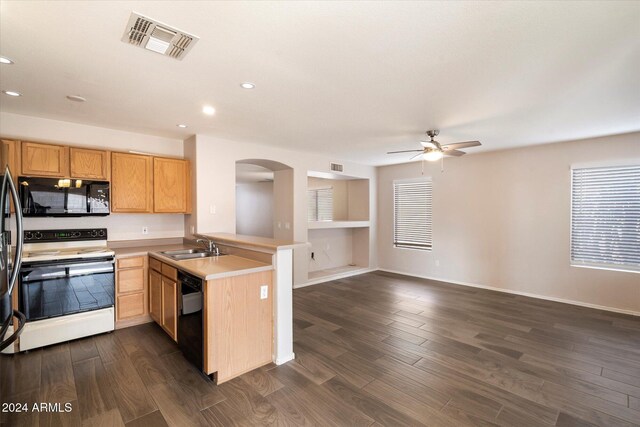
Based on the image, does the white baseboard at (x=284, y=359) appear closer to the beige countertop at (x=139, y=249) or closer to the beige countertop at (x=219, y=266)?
the beige countertop at (x=219, y=266)

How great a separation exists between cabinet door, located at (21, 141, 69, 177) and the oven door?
104 cm

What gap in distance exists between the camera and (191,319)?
2.68 meters

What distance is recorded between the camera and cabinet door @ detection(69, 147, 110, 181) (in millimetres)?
3463

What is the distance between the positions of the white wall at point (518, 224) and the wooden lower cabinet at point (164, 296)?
514 cm

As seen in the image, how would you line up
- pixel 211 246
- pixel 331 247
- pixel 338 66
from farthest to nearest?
1. pixel 331 247
2. pixel 211 246
3. pixel 338 66

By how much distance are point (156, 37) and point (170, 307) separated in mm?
2509

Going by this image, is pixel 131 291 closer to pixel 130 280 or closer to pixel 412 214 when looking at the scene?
pixel 130 280

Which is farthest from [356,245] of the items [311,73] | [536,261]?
[311,73]

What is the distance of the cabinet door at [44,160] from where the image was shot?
3197mm

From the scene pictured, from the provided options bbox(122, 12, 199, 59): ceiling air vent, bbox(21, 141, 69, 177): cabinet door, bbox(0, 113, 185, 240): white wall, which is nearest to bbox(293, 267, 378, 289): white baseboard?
bbox(0, 113, 185, 240): white wall

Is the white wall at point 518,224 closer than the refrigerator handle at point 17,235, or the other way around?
the refrigerator handle at point 17,235

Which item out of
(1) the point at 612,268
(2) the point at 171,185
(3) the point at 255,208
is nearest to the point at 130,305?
(2) the point at 171,185

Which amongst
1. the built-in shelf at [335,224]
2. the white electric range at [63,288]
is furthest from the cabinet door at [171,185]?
the built-in shelf at [335,224]

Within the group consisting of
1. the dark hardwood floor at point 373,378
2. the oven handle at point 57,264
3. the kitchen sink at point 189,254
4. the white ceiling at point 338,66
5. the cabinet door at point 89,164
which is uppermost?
the white ceiling at point 338,66
